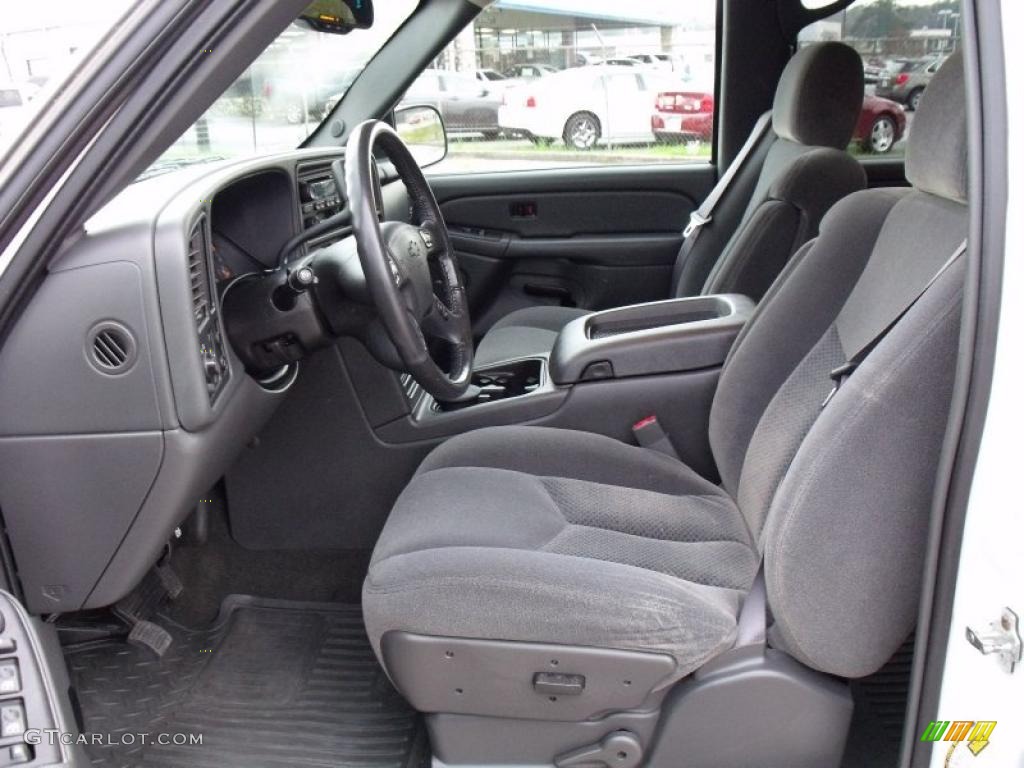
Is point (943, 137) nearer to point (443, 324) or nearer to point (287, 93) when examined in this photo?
point (443, 324)

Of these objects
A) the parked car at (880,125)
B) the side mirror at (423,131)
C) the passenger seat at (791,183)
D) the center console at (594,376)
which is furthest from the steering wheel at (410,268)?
the parked car at (880,125)

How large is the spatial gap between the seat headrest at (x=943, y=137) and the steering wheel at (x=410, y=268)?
824mm

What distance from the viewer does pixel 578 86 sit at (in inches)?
125

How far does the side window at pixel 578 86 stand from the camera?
303 cm

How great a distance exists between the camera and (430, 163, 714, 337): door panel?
332 centimetres

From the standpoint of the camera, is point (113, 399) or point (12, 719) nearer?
point (12, 719)

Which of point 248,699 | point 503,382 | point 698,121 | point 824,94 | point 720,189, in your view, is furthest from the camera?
point 698,121

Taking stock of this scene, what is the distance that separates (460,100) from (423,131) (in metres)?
0.17

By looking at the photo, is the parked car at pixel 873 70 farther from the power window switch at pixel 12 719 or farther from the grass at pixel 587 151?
the power window switch at pixel 12 719

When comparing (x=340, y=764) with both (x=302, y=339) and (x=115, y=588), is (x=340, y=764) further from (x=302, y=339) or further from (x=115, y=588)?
(x=302, y=339)

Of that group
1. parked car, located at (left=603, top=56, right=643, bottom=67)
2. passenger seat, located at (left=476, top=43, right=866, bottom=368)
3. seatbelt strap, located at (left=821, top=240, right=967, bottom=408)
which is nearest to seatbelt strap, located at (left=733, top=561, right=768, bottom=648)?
seatbelt strap, located at (left=821, top=240, right=967, bottom=408)

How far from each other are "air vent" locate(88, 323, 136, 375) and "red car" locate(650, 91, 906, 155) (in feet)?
7.50

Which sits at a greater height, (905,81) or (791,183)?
(905,81)

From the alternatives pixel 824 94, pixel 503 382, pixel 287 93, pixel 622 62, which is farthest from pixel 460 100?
pixel 503 382
